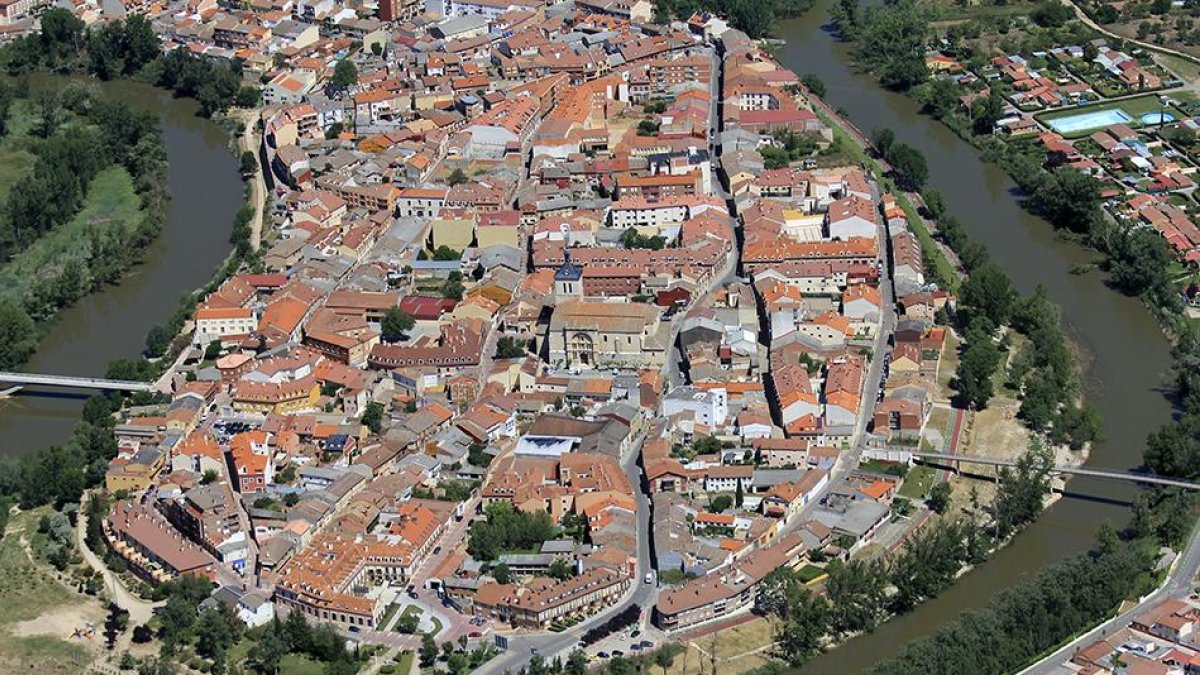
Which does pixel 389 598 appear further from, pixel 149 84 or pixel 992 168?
pixel 149 84

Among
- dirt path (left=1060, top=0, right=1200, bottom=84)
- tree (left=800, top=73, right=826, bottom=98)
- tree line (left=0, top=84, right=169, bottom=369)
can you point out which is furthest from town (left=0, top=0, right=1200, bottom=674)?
tree line (left=0, top=84, right=169, bottom=369)

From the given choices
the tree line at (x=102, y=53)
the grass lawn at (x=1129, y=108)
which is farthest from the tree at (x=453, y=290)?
the grass lawn at (x=1129, y=108)

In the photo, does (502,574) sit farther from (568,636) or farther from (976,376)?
(976,376)

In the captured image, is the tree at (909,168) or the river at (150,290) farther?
the tree at (909,168)

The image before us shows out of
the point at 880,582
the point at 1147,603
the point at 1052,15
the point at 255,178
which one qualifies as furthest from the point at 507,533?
the point at 1052,15

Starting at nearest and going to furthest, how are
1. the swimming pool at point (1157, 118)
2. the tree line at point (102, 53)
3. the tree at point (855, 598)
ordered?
the tree at point (855, 598) → the swimming pool at point (1157, 118) → the tree line at point (102, 53)

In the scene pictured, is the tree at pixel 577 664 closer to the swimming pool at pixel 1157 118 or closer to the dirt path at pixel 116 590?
the dirt path at pixel 116 590
